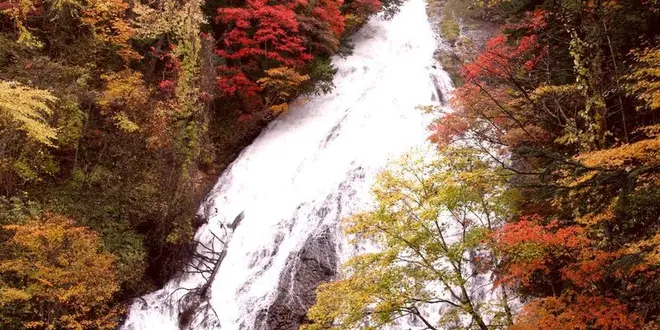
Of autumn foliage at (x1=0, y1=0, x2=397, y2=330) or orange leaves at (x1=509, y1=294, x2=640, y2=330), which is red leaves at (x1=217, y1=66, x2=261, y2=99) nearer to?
autumn foliage at (x1=0, y1=0, x2=397, y2=330)

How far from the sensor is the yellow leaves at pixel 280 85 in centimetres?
1846

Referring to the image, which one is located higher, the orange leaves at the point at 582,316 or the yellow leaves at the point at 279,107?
the yellow leaves at the point at 279,107

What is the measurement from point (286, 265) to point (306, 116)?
9.36m

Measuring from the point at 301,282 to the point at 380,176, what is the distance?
4799 millimetres

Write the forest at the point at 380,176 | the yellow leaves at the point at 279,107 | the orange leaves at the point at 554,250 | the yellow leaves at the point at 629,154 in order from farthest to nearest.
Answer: the yellow leaves at the point at 279,107, the forest at the point at 380,176, the orange leaves at the point at 554,250, the yellow leaves at the point at 629,154

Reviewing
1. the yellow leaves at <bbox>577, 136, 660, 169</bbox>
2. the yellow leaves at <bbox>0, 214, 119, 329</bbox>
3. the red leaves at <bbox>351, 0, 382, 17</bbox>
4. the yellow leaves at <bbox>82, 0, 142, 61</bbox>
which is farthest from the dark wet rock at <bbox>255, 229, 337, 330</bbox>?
the red leaves at <bbox>351, 0, 382, 17</bbox>

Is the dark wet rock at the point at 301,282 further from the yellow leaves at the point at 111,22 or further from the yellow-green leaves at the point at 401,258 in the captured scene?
the yellow leaves at the point at 111,22

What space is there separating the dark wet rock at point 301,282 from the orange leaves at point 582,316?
5914 mm

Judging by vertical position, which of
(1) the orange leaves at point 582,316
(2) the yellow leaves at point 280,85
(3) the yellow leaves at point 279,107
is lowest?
(1) the orange leaves at point 582,316

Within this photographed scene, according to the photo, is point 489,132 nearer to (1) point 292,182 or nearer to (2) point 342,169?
(2) point 342,169

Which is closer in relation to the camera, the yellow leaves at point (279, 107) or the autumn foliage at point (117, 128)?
the autumn foliage at point (117, 128)

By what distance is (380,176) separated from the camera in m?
8.80

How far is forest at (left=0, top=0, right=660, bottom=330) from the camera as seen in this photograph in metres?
7.53

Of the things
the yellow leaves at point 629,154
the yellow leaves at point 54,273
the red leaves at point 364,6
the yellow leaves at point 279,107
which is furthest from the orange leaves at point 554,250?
the red leaves at point 364,6
